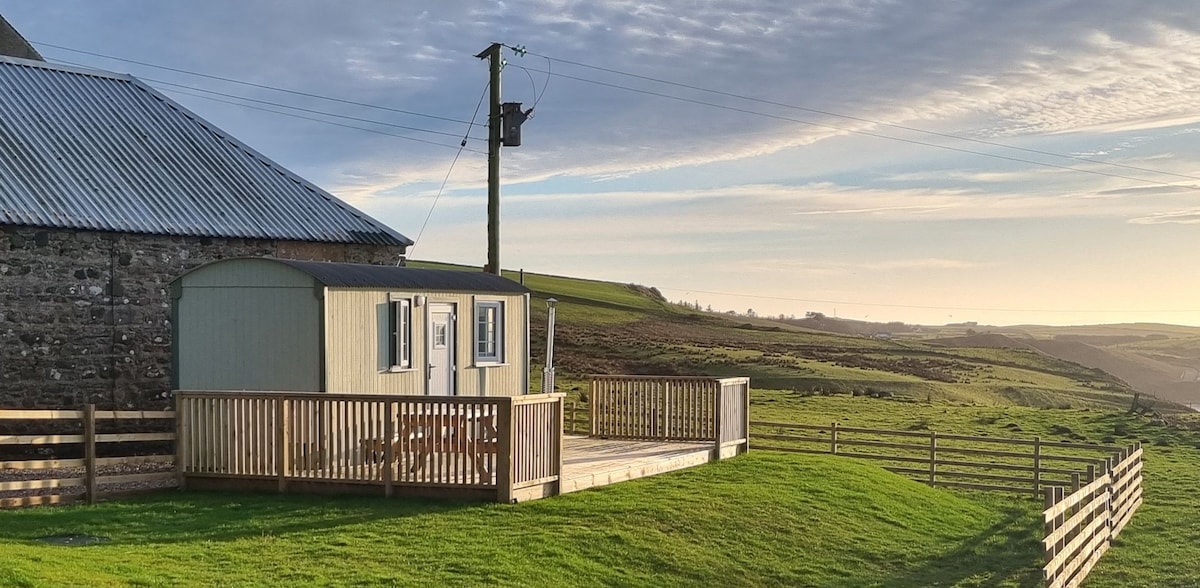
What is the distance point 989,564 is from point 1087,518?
417 cm

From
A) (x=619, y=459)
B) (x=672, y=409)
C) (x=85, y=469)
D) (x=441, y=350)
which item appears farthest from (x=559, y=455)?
(x=85, y=469)

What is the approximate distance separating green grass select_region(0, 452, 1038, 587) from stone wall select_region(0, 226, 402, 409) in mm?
5218

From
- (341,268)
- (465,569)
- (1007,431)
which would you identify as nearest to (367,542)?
(465,569)

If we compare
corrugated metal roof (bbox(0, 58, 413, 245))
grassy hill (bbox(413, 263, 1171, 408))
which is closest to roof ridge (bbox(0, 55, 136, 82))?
corrugated metal roof (bbox(0, 58, 413, 245))

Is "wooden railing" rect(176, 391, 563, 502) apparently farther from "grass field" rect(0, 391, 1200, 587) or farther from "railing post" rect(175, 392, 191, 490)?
"grass field" rect(0, 391, 1200, 587)

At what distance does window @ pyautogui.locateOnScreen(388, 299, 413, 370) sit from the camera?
15534 millimetres

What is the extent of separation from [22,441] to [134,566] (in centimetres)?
418

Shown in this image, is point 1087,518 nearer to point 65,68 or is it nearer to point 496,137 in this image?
point 496,137

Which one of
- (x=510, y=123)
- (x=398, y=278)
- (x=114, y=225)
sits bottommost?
(x=398, y=278)

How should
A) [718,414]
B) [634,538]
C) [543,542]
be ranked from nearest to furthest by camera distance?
[543,542], [634,538], [718,414]

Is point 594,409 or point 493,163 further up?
Answer: point 493,163

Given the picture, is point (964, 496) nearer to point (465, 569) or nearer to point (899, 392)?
point (465, 569)

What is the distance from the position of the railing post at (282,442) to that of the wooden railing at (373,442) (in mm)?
12

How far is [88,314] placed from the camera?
1761cm
